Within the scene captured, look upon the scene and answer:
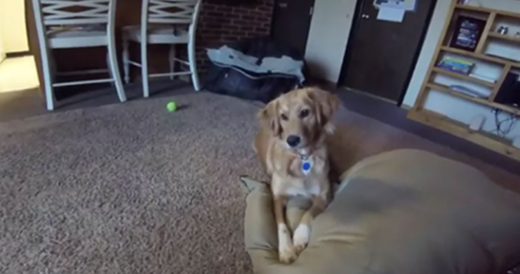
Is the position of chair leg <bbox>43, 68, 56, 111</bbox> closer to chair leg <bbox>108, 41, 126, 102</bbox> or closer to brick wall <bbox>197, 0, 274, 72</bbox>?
chair leg <bbox>108, 41, 126, 102</bbox>

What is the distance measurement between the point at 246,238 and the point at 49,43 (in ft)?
6.56

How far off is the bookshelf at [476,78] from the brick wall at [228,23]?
2072mm

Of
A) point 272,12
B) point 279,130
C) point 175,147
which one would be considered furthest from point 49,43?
point 272,12

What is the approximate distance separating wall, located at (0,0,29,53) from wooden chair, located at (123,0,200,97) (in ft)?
5.00

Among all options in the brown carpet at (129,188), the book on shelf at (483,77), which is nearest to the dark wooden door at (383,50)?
the book on shelf at (483,77)

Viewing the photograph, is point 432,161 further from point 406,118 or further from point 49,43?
point 49,43

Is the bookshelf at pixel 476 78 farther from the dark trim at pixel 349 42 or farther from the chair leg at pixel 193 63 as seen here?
the chair leg at pixel 193 63

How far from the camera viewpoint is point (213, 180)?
1.96 m

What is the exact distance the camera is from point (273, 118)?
155 centimetres

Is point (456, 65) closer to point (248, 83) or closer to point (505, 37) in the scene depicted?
point (505, 37)

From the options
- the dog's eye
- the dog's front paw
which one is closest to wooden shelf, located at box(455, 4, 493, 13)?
the dog's eye

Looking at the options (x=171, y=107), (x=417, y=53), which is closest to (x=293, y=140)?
(x=171, y=107)

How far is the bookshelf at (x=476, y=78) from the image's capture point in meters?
2.97

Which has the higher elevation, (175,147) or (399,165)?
(399,165)
